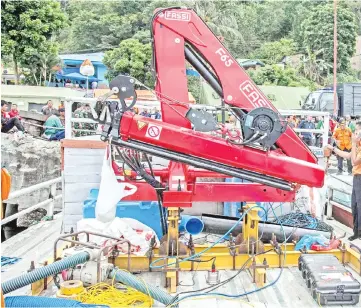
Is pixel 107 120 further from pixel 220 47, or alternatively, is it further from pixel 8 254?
pixel 8 254

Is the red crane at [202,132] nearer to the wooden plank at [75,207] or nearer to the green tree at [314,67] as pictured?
the wooden plank at [75,207]

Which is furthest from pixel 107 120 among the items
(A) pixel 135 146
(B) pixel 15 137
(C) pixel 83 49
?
(C) pixel 83 49

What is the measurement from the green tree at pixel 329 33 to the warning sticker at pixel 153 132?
35.6 meters

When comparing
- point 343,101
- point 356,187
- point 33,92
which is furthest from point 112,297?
point 343,101

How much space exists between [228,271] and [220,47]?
2.23m

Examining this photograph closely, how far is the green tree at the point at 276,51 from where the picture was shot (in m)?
41.6

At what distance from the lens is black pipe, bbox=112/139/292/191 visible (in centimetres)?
434

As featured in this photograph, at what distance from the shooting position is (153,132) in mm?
4336

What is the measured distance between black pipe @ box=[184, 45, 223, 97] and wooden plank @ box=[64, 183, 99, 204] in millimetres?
1938

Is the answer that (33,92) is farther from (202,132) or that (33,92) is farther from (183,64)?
(202,132)

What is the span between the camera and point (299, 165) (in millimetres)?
4449

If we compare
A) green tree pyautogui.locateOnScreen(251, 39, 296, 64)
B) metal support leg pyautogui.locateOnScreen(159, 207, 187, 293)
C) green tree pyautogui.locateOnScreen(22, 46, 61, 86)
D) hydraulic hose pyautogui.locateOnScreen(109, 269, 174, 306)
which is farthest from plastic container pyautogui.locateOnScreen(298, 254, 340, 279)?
green tree pyautogui.locateOnScreen(251, 39, 296, 64)

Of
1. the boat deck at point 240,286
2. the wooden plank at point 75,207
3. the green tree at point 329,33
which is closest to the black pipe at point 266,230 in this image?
the boat deck at point 240,286

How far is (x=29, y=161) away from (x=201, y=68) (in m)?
6.73
